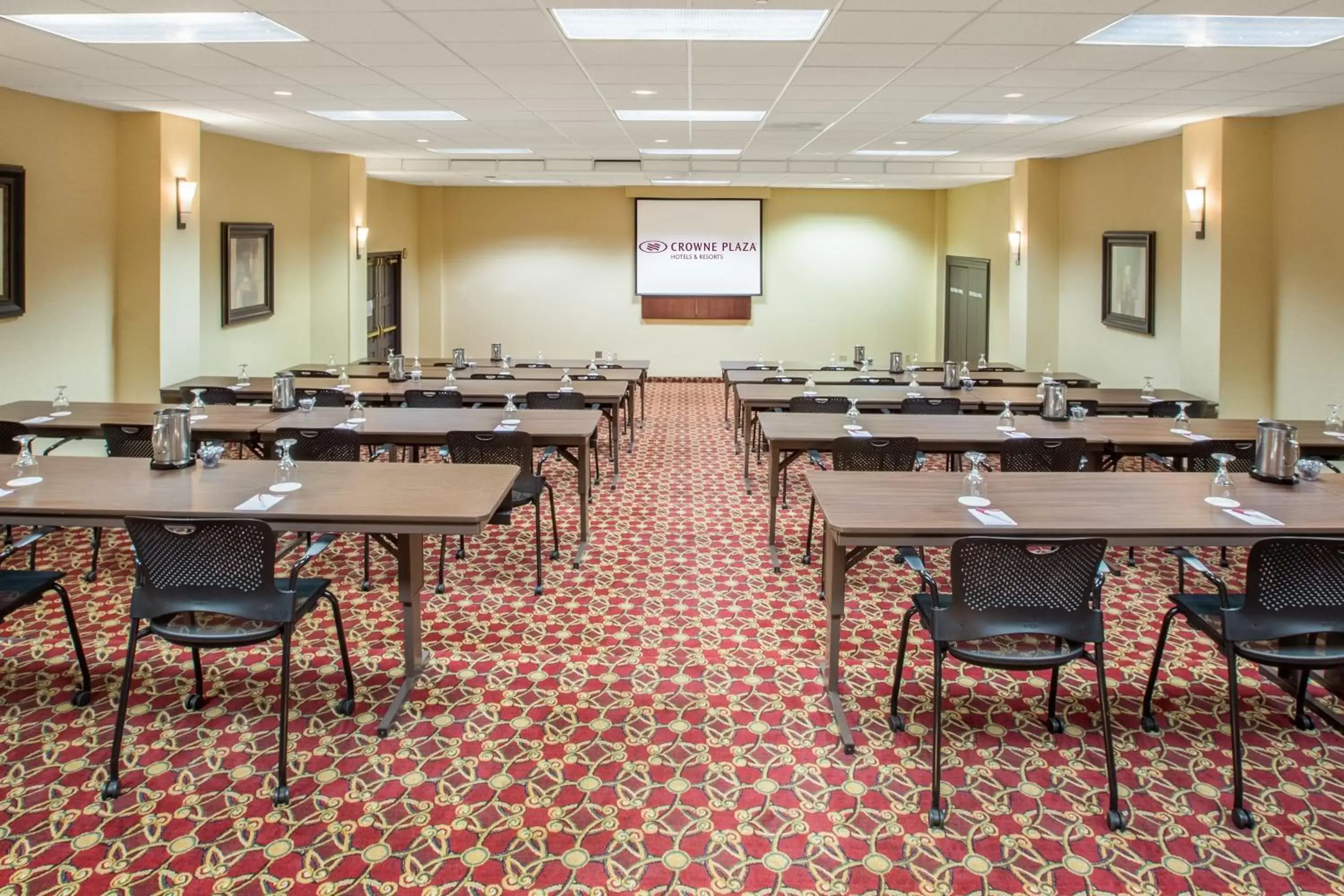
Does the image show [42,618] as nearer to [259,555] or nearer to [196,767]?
[196,767]

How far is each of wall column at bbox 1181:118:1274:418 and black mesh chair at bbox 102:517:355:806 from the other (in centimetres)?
802

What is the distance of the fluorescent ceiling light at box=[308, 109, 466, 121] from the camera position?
823 centimetres

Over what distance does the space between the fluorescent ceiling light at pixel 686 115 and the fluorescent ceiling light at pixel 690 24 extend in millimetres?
2668

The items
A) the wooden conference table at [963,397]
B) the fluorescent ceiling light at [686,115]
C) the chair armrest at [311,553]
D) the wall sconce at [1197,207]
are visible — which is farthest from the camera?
the wall sconce at [1197,207]

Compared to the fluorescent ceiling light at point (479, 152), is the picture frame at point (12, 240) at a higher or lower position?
lower

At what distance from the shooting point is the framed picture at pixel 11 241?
7.29 meters

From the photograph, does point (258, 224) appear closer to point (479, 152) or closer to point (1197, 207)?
point (479, 152)

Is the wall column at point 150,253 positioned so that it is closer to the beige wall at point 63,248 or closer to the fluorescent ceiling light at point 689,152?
the beige wall at point 63,248

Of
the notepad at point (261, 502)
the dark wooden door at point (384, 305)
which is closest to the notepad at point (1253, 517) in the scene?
the notepad at point (261, 502)

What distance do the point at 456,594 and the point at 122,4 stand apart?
11.2ft

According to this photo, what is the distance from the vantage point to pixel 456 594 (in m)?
5.53

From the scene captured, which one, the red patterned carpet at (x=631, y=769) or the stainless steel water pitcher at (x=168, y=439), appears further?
the stainless steel water pitcher at (x=168, y=439)

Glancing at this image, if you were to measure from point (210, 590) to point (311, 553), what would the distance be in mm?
356

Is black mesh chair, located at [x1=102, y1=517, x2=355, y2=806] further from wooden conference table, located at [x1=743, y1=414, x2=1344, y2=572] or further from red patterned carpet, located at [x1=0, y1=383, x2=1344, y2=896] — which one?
wooden conference table, located at [x1=743, y1=414, x2=1344, y2=572]
